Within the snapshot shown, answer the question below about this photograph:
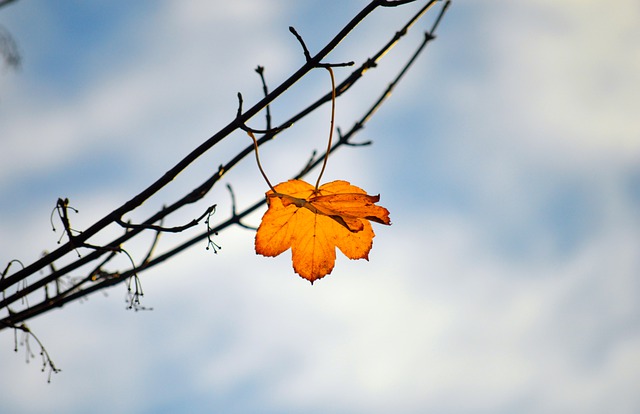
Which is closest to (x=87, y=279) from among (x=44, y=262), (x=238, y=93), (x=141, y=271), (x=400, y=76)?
(x=141, y=271)

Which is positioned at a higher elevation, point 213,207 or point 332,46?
point 332,46

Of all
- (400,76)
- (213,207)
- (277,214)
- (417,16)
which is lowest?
(213,207)

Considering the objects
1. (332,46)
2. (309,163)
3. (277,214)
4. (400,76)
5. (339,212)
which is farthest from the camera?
(309,163)

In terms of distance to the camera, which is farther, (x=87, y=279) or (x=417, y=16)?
(x=87, y=279)

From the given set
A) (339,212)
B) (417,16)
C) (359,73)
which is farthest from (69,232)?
(417,16)

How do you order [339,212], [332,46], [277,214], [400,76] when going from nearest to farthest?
[332,46], [339,212], [277,214], [400,76]

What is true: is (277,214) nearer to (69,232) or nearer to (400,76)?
(69,232)

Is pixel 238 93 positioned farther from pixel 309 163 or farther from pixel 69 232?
pixel 309 163
